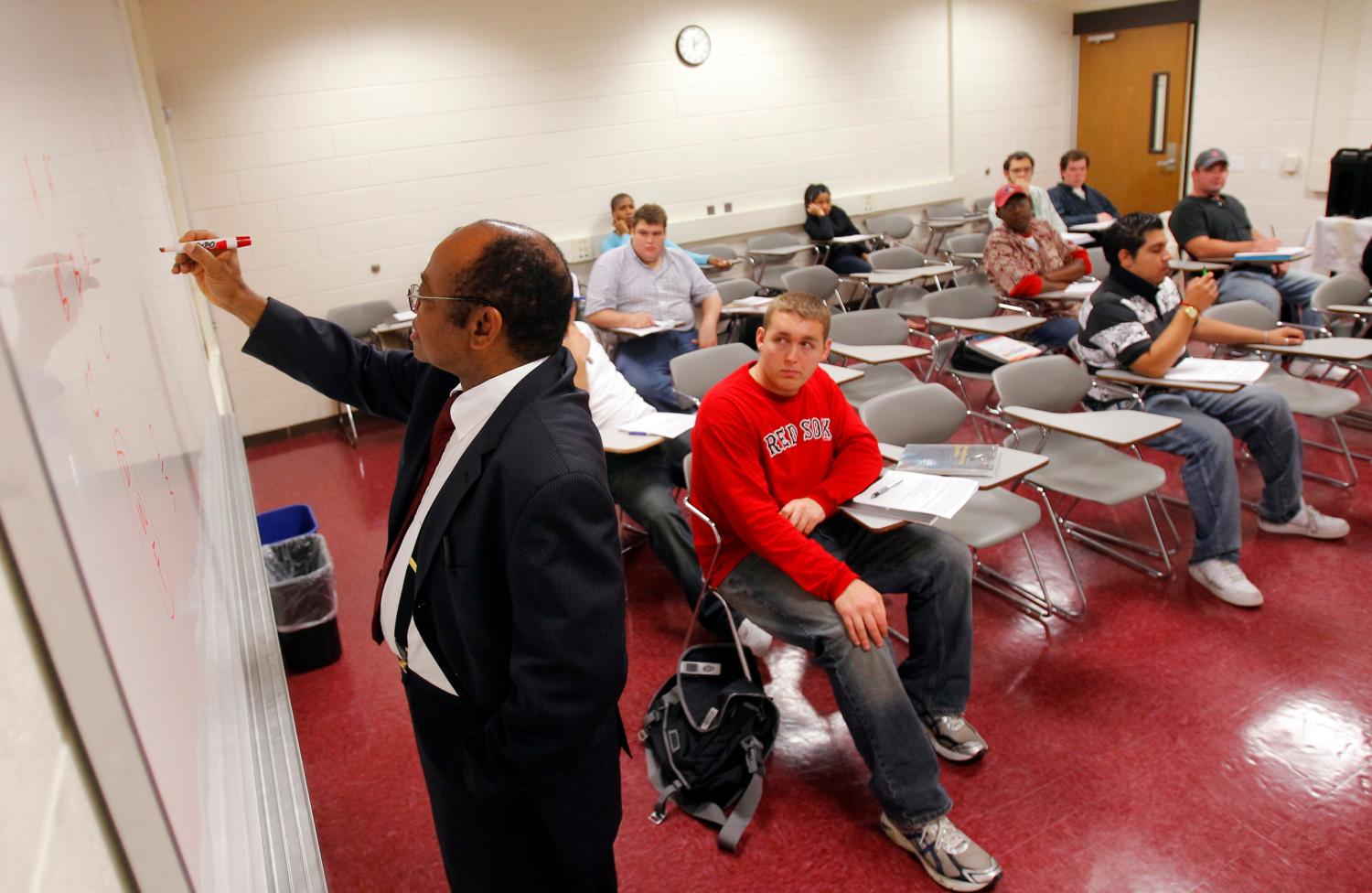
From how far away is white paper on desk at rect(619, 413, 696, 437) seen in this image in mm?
3266

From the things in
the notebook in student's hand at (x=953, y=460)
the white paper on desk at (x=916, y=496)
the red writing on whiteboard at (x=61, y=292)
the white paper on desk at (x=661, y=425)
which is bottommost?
the notebook in student's hand at (x=953, y=460)

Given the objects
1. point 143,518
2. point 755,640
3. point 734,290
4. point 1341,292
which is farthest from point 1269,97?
point 143,518

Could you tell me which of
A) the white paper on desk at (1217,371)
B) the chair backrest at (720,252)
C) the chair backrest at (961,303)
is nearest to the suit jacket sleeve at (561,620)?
the white paper on desk at (1217,371)

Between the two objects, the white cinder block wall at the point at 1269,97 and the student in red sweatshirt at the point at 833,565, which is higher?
the white cinder block wall at the point at 1269,97

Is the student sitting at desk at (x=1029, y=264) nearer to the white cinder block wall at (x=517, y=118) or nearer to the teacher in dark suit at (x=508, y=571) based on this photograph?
the white cinder block wall at (x=517, y=118)

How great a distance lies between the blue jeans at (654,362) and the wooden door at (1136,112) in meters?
6.78

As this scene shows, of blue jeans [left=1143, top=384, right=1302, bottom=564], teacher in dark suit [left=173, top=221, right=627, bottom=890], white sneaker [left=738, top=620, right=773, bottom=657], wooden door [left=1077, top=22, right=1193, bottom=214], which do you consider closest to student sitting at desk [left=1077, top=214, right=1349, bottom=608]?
blue jeans [left=1143, top=384, right=1302, bottom=564]

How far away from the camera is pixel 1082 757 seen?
Result: 254cm

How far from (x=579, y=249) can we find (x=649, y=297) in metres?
2.43

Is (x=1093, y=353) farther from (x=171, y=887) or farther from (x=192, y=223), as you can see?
(x=192, y=223)

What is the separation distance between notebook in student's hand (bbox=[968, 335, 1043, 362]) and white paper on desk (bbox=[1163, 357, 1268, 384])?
0.64 m

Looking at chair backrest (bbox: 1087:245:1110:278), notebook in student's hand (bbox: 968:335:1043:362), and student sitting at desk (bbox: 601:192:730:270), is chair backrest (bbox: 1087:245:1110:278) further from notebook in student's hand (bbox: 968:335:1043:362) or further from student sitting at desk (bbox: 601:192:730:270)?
student sitting at desk (bbox: 601:192:730:270)

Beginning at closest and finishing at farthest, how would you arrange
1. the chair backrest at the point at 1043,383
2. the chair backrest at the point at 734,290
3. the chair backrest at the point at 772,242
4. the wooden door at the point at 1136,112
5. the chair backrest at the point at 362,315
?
the chair backrest at the point at 1043,383
the chair backrest at the point at 734,290
the chair backrest at the point at 362,315
the chair backrest at the point at 772,242
the wooden door at the point at 1136,112

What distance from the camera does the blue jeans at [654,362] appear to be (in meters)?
4.49
